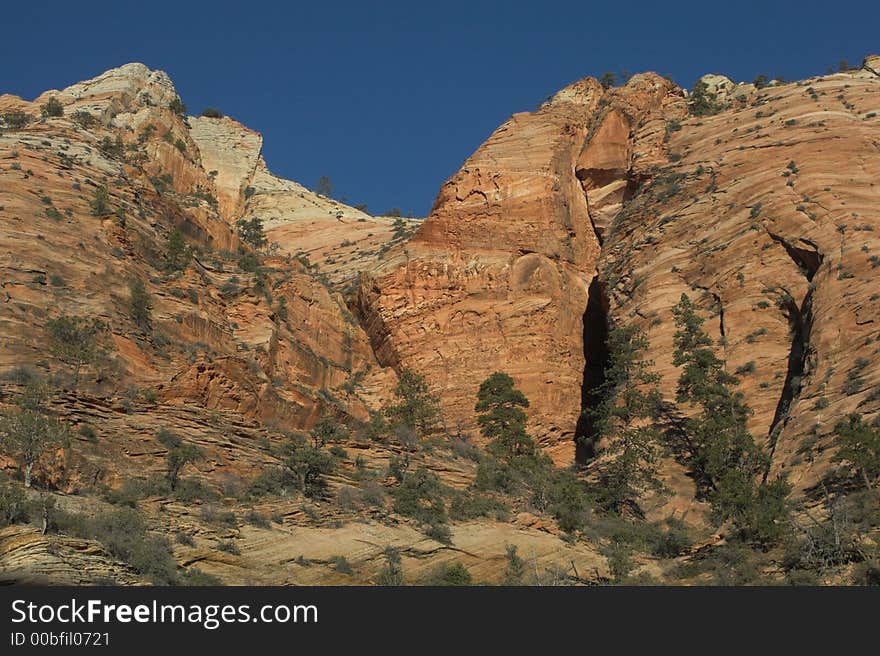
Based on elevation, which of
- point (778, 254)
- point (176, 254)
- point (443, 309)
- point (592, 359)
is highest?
point (443, 309)

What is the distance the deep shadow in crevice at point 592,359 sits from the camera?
58500 millimetres

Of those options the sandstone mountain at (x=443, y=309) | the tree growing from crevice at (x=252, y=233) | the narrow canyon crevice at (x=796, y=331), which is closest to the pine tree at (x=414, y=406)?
the sandstone mountain at (x=443, y=309)

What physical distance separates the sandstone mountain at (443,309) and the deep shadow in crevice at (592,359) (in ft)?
0.66

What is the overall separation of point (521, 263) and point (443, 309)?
5061mm

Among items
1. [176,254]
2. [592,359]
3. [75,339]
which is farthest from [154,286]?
[592,359]

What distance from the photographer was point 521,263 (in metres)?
64.9

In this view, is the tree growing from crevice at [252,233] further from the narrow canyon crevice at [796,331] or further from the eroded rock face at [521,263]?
the narrow canyon crevice at [796,331]

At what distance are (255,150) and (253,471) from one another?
75682 millimetres

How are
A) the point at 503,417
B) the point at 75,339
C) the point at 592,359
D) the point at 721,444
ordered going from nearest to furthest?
the point at 75,339 → the point at 721,444 → the point at 503,417 → the point at 592,359

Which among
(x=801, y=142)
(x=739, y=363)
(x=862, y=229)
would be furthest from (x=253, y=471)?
(x=801, y=142)

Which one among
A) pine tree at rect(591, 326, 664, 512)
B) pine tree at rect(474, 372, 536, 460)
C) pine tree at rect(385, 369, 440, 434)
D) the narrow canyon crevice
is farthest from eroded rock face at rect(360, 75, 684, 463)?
the narrow canyon crevice

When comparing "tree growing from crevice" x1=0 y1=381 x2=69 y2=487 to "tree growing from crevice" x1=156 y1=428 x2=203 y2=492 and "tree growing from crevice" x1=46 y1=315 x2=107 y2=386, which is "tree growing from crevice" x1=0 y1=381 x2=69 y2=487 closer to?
"tree growing from crevice" x1=156 y1=428 x2=203 y2=492

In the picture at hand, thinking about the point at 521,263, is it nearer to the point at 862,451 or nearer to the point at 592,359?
the point at 592,359

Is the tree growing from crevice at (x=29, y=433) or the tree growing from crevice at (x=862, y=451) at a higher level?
the tree growing from crevice at (x=29, y=433)
